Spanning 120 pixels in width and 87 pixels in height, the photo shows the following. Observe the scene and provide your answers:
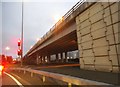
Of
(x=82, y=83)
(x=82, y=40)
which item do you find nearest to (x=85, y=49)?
(x=82, y=40)

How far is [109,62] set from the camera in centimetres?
1817

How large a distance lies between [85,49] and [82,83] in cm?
1651

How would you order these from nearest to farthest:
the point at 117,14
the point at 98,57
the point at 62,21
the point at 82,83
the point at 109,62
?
the point at 82,83, the point at 117,14, the point at 109,62, the point at 98,57, the point at 62,21

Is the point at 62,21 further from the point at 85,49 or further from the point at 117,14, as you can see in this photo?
the point at 117,14

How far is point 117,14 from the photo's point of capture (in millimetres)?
16891

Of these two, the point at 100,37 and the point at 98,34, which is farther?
the point at 98,34

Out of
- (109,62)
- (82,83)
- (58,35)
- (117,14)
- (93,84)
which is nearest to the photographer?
(93,84)

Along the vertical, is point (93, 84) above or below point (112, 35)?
below

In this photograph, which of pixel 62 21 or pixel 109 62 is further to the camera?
pixel 62 21

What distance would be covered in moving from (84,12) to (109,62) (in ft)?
25.1

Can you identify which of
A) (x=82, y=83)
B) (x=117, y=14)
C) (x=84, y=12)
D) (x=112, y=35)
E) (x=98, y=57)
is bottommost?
(x=82, y=83)

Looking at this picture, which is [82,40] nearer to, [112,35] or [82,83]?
[112,35]

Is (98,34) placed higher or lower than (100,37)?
higher

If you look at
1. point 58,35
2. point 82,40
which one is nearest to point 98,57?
point 82,40
